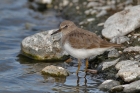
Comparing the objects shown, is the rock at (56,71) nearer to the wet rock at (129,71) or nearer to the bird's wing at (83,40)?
the bird's wing at (83,40)

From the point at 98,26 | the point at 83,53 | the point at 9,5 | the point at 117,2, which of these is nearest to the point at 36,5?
the point at 9,5

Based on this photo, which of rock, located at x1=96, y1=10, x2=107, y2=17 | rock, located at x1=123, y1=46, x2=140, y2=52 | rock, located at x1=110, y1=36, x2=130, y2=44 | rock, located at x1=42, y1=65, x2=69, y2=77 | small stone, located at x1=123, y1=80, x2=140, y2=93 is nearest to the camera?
small stone, located at x1=123, y1=80, x2=140, y2=93

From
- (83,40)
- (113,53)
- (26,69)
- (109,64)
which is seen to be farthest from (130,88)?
(26,69)

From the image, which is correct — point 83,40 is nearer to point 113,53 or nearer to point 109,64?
point 109,64

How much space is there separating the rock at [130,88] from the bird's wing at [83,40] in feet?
4.39

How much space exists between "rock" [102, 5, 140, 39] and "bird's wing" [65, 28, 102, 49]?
4.74ft

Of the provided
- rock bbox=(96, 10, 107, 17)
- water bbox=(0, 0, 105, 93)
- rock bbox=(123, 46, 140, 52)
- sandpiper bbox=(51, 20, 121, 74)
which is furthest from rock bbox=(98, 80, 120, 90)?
rock bbox=(96, 10, 107, 17)

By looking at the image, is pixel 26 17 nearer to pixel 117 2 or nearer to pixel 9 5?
pixel 9 5

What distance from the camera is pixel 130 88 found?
287 inches

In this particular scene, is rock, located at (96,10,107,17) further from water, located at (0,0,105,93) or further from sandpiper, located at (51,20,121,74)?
sandpiper, located at (51,20,121,74)

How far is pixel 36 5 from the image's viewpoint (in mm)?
16922

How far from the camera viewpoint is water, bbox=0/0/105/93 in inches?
318

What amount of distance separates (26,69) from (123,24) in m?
2.66

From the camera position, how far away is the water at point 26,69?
807cm
